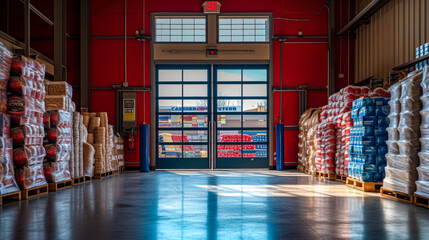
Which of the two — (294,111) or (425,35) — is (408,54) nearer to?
(425,35)

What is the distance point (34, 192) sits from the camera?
7.60m

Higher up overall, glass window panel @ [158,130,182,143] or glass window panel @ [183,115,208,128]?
glass window panel @ [183,115,208,128]

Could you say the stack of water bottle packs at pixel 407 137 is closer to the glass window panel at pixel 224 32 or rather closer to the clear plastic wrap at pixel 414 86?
the clear plastic wrap at pixel 414 86

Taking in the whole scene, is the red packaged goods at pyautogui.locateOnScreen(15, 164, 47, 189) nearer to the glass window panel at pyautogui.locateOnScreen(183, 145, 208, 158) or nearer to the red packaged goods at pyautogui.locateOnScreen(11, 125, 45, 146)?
the red packaged goods at pyautogui.locateOnScreen(11, 125, 45, 146)

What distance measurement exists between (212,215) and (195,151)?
9681 mm

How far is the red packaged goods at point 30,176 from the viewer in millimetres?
7117

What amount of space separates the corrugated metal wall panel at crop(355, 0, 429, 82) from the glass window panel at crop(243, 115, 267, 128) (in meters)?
3.65

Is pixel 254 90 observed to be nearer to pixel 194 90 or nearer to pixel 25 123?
pixel 194 90

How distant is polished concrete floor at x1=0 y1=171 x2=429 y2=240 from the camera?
14.2 feet

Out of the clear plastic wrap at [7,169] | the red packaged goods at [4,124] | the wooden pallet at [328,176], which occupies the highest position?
the red packaged goods at [4,124]

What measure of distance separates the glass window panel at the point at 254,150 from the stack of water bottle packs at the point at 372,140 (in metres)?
6.62

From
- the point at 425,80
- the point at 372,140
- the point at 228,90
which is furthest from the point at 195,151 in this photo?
the point at 425,80

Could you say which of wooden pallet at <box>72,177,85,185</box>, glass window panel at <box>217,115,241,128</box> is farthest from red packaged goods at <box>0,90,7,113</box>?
glass window panel at <box>217,115,241,128</box>

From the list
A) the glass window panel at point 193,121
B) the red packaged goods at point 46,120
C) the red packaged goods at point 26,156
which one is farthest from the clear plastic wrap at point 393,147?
the glass window panel at point 193,121
